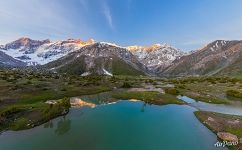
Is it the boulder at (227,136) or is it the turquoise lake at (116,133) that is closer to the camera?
the turquoise lake at (116,133)

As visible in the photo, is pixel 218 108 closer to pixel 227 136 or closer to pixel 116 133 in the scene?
pixel 227 136

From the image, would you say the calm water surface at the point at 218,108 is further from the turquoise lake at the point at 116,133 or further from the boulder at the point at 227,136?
the boulder at the point at 227,136

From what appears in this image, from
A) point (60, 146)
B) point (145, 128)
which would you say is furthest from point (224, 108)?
point (60, 146)

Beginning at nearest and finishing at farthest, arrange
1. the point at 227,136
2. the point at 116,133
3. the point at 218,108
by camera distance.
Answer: the point at 227,136 → the point at 116,133 → the point at 218,108

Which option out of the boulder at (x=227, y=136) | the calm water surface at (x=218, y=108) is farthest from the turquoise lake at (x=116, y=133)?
the calm water surface at (x=218, y=108)

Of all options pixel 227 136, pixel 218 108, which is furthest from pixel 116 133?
pixel 218 108

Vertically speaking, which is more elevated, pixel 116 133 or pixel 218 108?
pixel 218 108

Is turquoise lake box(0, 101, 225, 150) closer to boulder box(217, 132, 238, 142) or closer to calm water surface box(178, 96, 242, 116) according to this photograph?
boulder box(217, 132, 238, 142)
